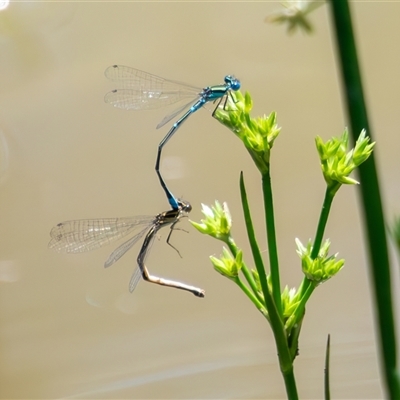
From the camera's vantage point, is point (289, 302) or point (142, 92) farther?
point (142, 92)

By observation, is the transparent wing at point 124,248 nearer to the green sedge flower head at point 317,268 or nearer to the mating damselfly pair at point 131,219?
the mating damselfly pair at point 131,219

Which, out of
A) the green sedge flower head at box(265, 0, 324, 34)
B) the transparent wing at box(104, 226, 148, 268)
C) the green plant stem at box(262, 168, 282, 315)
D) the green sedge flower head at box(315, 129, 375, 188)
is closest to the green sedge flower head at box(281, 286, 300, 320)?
the green plant stem at box(262, 168, 282, 315)

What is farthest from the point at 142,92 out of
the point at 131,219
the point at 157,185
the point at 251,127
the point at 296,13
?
the point at 251,127

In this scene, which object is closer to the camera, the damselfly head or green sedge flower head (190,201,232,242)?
green sedge flower head (190,201,232,242)

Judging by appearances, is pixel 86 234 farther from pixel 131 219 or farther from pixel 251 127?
pixel 251 127

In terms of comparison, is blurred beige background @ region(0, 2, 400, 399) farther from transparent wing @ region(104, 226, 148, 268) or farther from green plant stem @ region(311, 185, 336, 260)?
green plant stem @ region(311, 185, 336, 260)

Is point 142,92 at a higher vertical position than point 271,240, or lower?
higher
